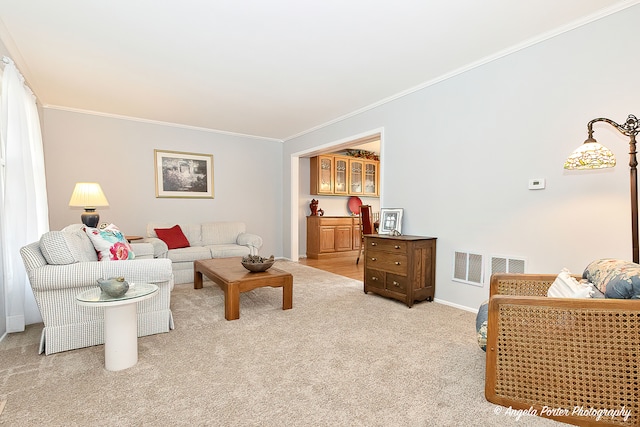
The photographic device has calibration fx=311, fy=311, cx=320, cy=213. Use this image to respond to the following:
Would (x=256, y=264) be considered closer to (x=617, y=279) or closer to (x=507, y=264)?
(x=507, y=264)

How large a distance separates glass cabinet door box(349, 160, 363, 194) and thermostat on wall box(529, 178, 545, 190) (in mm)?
4659

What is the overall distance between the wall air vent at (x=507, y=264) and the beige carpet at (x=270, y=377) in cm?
62

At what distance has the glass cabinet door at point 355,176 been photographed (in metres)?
7.32

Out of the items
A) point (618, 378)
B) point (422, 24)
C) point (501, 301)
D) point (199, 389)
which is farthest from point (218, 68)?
point (618, 378)

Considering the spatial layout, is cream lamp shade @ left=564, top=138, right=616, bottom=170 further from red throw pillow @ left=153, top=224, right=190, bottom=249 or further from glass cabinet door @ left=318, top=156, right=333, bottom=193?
glass cabinet door @ left=318, top=156, right=333, bottom=193

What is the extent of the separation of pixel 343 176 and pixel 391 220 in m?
3.30

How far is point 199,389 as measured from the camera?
1842 mm

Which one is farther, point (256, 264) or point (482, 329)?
point (256, 264)

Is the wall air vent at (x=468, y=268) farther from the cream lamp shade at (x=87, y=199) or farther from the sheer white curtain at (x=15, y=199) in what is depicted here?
A: the cream lamp shade at (x=87, y=199)

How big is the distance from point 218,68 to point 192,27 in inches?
29.6

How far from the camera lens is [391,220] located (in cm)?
408

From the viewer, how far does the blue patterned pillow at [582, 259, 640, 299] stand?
154 centimetres

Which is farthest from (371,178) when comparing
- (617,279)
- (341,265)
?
(617,279)

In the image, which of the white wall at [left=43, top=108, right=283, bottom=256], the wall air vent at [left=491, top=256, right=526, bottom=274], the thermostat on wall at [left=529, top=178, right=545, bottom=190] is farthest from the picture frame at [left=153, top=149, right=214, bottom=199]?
the thermostat on wall at [left=529, top=178, right=545, bottom=190]
